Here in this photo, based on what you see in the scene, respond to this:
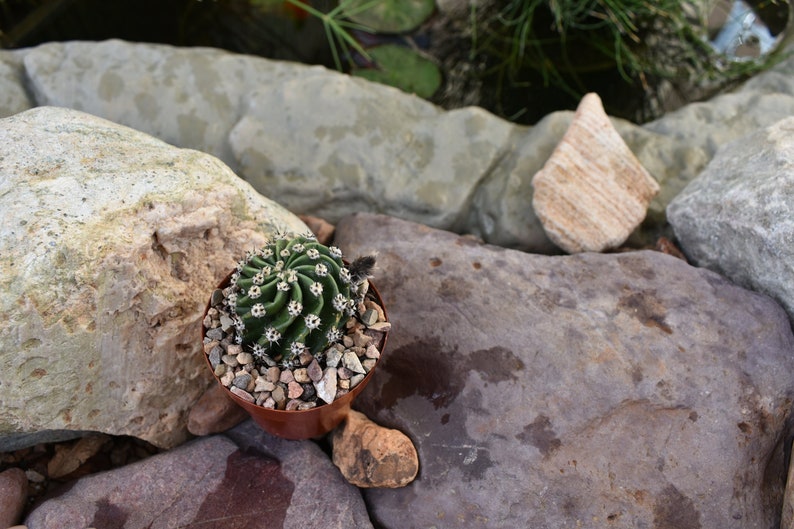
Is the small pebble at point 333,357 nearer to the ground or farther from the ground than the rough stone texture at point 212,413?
farther from the ground

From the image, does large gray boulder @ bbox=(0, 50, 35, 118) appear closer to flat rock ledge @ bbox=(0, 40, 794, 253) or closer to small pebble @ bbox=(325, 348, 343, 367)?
flat rock ledge @ bbox=(0, 40, 794, 253)

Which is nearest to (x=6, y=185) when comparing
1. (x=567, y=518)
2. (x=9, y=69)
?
(x=9, y=69)

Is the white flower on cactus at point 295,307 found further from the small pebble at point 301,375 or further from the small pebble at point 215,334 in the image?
the small pebble at point 215,334

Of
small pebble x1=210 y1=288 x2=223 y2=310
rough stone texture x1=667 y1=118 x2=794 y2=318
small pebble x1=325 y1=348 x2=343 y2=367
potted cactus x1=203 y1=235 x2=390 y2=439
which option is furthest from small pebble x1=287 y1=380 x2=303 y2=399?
rough stone texture x1=667 y1=118 x2=794 y2=318

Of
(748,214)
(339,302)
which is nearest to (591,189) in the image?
(748,214)

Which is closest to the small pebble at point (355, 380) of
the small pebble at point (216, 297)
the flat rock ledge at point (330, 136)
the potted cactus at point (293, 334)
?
the potted cactus at point (293, 334)

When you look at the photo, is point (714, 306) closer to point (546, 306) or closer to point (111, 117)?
point (546, 306)
